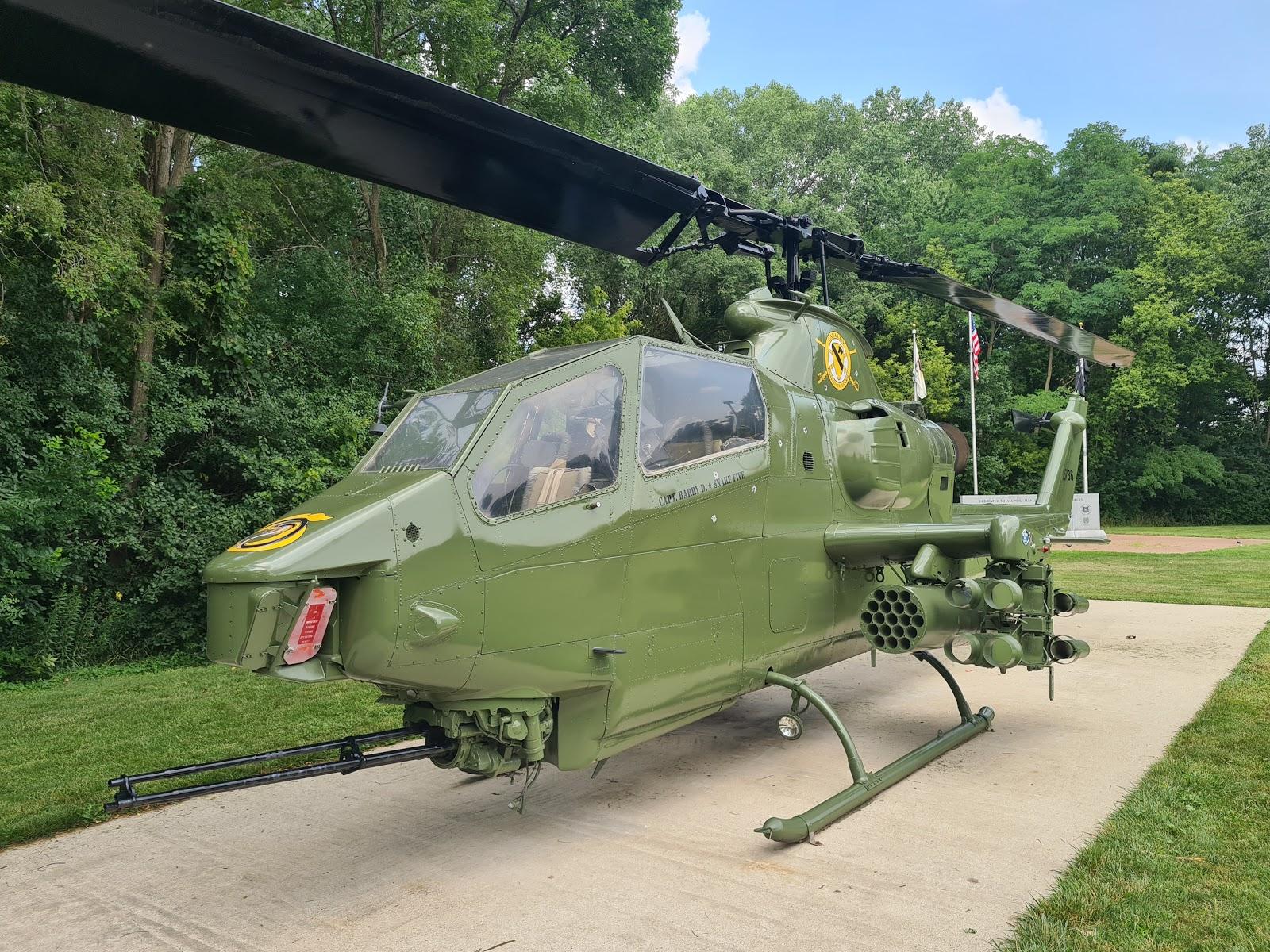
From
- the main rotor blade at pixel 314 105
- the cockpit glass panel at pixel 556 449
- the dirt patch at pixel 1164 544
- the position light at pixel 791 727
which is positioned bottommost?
the dirt patch at pixel 1164 544

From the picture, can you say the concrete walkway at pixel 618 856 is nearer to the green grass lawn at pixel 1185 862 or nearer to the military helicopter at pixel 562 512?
the green grass lawn at pixel 1185 862

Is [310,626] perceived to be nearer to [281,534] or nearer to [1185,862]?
[281,534]

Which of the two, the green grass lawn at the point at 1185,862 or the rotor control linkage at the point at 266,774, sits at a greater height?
the rotor control linkage at the point at 266,774

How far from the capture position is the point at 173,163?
13109 mm

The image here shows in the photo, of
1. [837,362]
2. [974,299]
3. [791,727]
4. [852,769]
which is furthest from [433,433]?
[974,299]

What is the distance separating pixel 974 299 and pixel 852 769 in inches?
159

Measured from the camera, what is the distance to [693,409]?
189 inches

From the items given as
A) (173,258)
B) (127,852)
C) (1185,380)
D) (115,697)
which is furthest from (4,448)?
(1185,380)

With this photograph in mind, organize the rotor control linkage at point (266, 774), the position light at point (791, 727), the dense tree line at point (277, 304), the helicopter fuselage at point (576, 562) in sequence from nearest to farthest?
the rotor control linkage at point (266, 774) → the helicopter fuselage at point (576, 562) → the position light at point (791, 727) → the dense tree line at point (277, 304)

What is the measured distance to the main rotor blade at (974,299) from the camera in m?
6.65

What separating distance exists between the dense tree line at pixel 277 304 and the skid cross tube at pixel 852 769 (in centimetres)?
944

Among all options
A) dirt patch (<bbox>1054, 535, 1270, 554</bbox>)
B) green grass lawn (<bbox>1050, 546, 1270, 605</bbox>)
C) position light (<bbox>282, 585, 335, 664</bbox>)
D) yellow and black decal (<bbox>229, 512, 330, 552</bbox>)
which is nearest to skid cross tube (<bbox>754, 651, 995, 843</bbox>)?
position light (<bbox>282, 585, 335, 664</bbox>)

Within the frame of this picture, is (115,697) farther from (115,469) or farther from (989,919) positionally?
(989,919)

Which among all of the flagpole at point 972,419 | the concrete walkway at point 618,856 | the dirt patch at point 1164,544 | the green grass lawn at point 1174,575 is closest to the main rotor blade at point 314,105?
the concrete walkway at point 618,856
